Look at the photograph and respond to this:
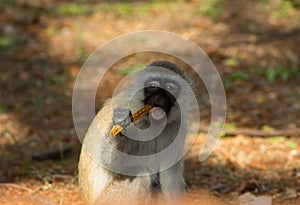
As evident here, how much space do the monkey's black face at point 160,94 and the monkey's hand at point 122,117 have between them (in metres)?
0.22

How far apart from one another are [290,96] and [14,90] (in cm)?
340

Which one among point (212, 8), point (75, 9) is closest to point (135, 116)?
point (212, 8)

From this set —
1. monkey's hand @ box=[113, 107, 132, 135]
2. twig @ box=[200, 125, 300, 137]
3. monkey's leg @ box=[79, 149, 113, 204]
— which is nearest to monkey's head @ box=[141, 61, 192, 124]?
monkey's hand @ box=[113, 107, 132, 135]

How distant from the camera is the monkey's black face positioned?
4.67m

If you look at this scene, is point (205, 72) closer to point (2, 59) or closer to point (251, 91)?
point (251, 91)

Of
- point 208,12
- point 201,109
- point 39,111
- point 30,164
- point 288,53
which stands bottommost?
point 30,164

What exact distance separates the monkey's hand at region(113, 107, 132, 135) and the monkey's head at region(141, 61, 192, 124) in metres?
0.20

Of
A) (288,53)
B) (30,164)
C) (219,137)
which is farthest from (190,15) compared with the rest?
(30,164)

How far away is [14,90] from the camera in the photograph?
26.6ft

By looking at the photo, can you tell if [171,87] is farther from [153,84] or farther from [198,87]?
[198,87]

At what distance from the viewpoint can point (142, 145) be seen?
479 cm

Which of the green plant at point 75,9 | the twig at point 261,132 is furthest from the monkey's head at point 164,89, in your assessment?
the green plant at point 75,9

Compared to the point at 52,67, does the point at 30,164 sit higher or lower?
lower

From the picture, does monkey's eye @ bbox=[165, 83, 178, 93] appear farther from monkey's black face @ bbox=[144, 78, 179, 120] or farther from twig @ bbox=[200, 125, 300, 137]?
twig @ bbox=[200, 125, 300, 137]
